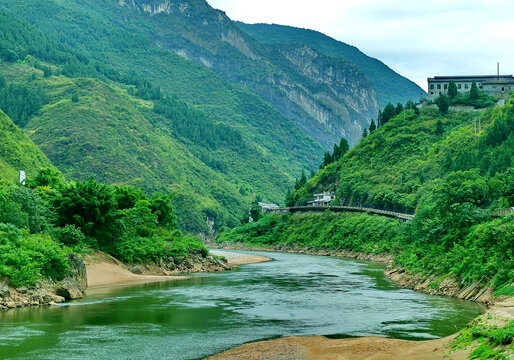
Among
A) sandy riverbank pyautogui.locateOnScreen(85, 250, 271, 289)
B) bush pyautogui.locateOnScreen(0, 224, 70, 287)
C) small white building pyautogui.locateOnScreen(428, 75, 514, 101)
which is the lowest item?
sandy riverbank pyautogui.locateOnScreen(85, 250, 271, 289)

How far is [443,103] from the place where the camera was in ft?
569

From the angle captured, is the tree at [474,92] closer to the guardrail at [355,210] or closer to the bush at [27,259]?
the guardrail at [355,210]

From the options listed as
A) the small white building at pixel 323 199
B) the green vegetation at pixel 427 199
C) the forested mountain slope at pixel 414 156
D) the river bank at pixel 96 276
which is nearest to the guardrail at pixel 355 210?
the green vegetation at pixel 427 199

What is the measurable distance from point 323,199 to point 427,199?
98.2 m

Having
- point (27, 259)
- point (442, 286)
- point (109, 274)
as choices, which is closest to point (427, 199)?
point (442, 286)

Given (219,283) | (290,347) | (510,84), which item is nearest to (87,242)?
(219,283)

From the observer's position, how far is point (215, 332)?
37938 mm

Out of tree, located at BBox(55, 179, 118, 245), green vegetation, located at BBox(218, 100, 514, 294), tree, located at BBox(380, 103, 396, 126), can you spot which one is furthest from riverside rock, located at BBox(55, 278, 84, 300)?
tree, located at BBox(380, 103, 396, 126)

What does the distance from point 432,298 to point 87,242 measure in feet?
131

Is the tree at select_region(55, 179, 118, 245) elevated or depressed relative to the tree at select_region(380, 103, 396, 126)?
depressed

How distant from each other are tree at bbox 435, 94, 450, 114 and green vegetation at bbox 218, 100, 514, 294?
1.67 meters

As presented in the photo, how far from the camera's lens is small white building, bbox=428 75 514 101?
17725cm

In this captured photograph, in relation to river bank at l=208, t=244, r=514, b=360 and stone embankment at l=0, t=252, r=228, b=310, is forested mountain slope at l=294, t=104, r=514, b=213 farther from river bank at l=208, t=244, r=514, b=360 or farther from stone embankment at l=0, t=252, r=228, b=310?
river bank at l=208, t=244, r=514, b=360

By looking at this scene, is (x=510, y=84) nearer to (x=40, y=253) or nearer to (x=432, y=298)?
(x=432, y=298)
